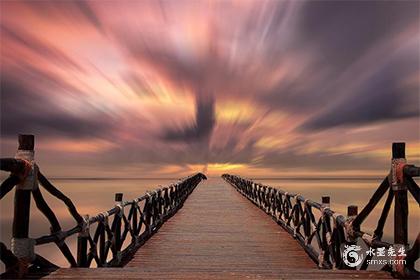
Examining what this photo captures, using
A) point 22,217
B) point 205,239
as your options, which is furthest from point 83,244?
point 205,239

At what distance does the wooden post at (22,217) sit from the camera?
554cm

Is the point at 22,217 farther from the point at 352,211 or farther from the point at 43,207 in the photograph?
the point at 352,211

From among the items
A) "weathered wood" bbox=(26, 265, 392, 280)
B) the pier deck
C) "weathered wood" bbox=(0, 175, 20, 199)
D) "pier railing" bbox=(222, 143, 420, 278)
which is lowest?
the pier deck

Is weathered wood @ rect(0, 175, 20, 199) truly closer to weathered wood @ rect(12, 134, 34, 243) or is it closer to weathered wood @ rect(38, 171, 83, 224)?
weathered wood @ rect(12, 134, 34, 243)

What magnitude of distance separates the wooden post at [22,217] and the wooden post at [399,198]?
17.3 feet

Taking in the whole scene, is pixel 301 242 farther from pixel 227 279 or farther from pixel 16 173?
pixel 16 173

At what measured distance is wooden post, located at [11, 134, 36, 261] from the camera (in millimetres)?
5543

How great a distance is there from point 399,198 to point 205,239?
6943 mm

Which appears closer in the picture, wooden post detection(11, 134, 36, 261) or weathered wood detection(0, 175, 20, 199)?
weathered wood detection(0, 175, 20, 199)

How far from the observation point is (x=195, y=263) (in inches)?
354

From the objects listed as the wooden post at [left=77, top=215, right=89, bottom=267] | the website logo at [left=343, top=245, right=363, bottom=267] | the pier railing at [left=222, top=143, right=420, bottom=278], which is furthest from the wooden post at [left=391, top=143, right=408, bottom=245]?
the wooden post at [left=77, top=215, right=89, bottom=267]

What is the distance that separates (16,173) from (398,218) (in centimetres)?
551

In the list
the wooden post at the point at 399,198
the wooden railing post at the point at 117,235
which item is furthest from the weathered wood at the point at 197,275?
the wooden railing post at the point at 117,235

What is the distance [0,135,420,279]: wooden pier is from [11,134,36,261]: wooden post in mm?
13
